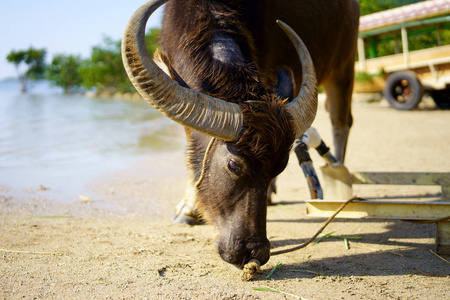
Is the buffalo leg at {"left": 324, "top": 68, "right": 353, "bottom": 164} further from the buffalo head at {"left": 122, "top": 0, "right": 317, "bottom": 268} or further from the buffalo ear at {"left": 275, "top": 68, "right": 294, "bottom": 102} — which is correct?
the buffalo head at {"left": 122, "top": 0, "right": 317, "bottom": 268}

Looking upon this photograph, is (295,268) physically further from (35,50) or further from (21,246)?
(35,50)

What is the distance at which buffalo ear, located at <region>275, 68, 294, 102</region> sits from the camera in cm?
317

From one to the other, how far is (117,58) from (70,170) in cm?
4259

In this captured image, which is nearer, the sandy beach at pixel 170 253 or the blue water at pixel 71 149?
the sandy beach at pixel 170 253

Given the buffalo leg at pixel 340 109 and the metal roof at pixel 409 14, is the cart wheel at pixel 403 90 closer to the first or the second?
the metal roof at pixel 409 14

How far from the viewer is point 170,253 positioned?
334 centimetres

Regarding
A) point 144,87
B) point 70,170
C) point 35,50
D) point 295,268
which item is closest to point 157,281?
point 295,268

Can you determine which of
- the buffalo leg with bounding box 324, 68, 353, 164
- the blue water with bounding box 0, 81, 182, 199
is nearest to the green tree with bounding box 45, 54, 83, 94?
the blue water with bounding box 0, 81, 182, 199

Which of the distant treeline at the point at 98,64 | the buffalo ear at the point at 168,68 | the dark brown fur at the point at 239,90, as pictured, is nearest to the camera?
the dark brown fur at the point at 239,90

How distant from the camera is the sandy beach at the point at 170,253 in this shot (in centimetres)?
263

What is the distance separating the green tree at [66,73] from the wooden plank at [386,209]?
190 feet

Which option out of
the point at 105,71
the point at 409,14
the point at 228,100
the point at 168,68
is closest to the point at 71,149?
the point at 168,68

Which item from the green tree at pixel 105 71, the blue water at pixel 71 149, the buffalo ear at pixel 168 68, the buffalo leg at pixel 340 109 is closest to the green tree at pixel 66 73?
the green tree at pixel 105 71

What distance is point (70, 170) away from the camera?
692 cm
